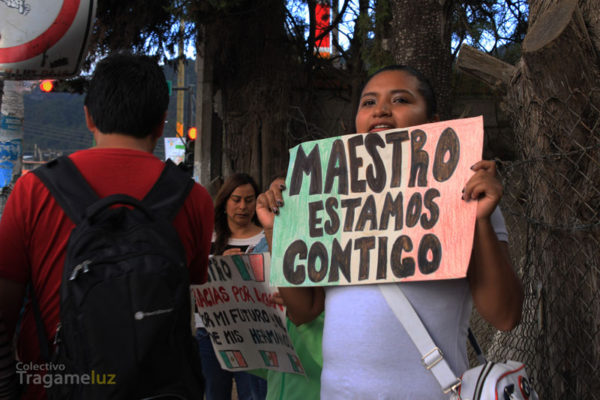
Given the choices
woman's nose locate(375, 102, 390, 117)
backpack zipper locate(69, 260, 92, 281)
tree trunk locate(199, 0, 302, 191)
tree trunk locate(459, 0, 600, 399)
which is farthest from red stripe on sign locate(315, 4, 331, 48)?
backpack zipper locate(69, 260, 92, 281)

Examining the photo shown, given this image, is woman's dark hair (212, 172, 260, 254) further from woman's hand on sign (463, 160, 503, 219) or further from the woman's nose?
woman's hand on sign (463, 160, 503, 219)

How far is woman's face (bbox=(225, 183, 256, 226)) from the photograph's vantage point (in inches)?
188

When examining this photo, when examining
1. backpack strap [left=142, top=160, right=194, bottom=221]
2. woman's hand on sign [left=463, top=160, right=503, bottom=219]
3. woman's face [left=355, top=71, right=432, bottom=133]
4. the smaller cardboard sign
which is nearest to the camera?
woman's hand on sign [left=463, top=160, right=503, bottom=219]

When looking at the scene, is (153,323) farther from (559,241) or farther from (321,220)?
(559,241)

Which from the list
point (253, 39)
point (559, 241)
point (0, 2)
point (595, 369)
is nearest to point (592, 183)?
point (559, 241)

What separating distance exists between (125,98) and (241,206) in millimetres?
2819

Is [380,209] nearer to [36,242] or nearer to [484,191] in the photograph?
[484,191]

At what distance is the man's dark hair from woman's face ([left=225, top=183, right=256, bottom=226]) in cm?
273

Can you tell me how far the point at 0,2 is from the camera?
3.24 metres

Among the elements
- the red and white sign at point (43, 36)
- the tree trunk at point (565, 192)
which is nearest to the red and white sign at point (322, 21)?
the red and white sign at point (43, 36)

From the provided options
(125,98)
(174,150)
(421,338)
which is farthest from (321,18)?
(174,150)

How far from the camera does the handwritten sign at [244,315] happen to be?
3055 mm

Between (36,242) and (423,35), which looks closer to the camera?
(36,242)

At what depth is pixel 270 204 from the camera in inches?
90.0
